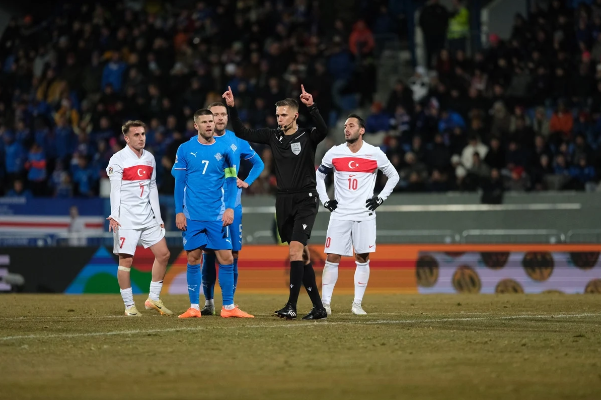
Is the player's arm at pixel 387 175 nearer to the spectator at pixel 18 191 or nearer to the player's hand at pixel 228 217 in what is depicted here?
the player's hand at pixel 228 217

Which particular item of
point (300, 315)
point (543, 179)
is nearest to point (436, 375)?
point (300, 315)

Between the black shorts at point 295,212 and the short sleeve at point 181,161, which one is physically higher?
the short sleeve at point 181,161

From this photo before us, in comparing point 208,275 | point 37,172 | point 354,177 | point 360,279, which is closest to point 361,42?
point 37,172

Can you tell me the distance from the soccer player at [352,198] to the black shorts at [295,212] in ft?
3.13

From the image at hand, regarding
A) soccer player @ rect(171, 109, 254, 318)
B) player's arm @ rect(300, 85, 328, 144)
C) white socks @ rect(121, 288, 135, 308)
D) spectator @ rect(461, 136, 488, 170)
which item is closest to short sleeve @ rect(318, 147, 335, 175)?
player's arm @ rect(300, 85, 328, 144)

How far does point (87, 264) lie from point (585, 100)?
1156 centimetres

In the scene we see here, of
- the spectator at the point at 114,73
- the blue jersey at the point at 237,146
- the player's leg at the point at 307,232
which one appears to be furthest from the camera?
the spectator at the point at 114,73

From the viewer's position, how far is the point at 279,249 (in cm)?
1873

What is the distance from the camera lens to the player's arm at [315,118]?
1061cm

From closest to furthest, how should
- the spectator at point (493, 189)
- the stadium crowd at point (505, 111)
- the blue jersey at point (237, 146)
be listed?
the blue jersey at point (237, 146) < the spectator at point (493, 189) < the stadium crowd at point (505, 111)

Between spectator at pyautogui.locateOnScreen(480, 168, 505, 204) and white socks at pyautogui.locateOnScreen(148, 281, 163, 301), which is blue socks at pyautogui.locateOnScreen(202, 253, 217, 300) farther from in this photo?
spectator at pyautogui.locateOnScreen(480, 168, 505, 204)

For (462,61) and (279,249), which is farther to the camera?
(462,61)

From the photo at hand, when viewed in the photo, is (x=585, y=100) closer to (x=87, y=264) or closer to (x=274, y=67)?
(x=274, y=67)

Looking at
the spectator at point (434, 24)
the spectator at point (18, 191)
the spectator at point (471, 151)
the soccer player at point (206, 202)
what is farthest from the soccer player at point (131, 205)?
the spectator at point (434, 24)
